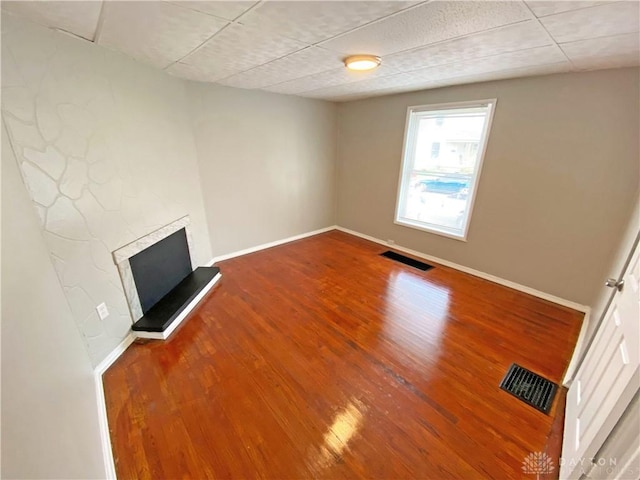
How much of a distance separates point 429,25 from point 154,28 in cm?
159

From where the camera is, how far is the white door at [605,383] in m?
0.99

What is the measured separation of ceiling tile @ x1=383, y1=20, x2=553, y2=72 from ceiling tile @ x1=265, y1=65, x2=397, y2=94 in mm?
278

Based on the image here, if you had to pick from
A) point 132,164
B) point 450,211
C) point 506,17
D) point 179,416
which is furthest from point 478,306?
point 132,164

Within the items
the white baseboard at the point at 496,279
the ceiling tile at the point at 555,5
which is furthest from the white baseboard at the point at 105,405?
the white baseboard at the point at 496,279

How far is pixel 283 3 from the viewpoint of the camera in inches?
47.9

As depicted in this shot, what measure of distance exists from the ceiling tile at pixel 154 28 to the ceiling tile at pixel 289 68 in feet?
2.12

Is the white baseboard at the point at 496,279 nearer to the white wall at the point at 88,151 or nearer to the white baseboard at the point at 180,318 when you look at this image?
the white baseboard at the point at 180,318

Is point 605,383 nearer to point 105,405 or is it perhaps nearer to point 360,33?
point 360,33

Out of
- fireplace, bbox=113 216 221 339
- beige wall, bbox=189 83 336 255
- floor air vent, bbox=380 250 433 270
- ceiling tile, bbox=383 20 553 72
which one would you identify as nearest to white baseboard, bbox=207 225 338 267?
beige wall, bbox=189 83 336 255

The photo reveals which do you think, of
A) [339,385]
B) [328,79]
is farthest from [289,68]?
[339,385]

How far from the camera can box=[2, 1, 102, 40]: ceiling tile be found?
1227mm

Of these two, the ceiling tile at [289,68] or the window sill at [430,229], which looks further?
the window sill at [430,229]

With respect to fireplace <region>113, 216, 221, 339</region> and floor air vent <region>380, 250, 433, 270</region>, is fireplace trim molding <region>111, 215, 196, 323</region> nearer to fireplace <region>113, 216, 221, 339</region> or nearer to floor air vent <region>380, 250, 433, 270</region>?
fireplace <region>113, 216, 221, 339</region>

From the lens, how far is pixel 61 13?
131 cm
